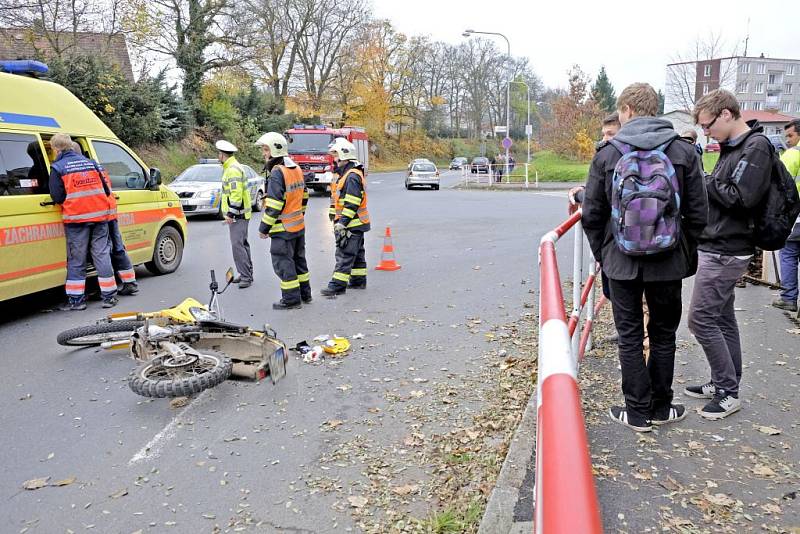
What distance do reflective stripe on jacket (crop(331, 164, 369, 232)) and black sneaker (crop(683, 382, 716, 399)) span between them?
4568mm

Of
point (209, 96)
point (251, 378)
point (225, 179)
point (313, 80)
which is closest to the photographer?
point (251, 378)

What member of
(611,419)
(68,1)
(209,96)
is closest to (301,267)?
(611,419)

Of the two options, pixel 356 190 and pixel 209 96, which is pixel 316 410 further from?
pixel 209 96

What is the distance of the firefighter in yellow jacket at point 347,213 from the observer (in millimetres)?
7686

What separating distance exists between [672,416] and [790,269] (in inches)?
148

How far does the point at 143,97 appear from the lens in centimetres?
2506

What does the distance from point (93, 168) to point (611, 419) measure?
6.04 meters

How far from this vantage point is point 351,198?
302 inches

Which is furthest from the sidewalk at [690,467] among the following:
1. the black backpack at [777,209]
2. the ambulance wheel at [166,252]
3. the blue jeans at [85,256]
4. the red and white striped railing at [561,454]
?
the ambulance wheel at [166,252]

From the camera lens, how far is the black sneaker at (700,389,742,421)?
3851mm

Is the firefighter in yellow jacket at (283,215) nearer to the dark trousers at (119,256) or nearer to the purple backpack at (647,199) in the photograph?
the dark trousers at (119,256)

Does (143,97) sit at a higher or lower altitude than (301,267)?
higher

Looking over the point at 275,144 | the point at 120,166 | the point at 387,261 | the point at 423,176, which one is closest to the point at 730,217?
the point at 275,144

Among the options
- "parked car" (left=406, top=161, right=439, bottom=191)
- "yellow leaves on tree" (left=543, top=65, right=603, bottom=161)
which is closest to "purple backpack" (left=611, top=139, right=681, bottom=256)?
"parked car" (left=406, top=161, right=439, bottom=191)
